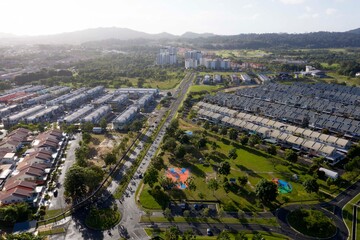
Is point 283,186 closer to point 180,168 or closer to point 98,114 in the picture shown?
point 180,168

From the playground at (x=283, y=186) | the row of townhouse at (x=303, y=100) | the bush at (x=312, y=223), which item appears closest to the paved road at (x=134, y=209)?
the bush at (x=312, y=223)

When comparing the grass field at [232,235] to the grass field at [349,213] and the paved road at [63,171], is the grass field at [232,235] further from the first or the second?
the paved road at [63,171]

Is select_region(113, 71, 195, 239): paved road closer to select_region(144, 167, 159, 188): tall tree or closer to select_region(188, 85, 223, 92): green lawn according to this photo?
select_region(144, 167, 159, 188): tall tree

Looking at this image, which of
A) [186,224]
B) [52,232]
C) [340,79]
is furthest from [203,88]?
[52,232]

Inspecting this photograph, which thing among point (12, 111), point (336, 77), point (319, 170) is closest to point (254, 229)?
point (319, 170)

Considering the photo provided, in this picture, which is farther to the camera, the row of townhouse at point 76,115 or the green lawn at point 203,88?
the green lawn at point 203,88
